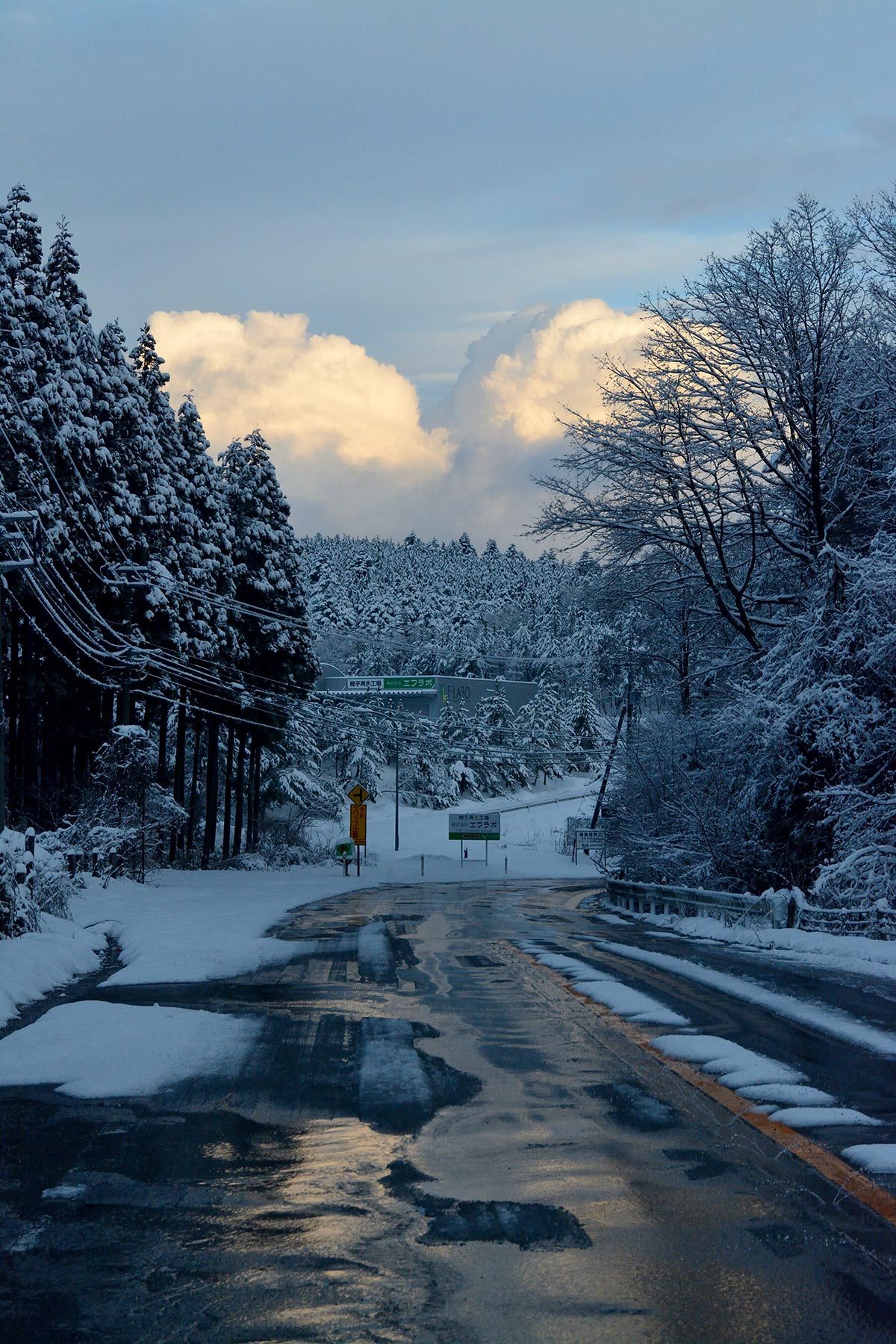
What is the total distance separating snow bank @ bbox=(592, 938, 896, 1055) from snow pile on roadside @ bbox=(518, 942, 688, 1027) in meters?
0.75

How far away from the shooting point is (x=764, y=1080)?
6840 mm

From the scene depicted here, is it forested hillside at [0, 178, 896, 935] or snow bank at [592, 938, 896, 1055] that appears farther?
forested hillside at [0, 178, 896, 935]

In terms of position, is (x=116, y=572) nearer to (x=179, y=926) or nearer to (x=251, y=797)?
(x=179, y=926)

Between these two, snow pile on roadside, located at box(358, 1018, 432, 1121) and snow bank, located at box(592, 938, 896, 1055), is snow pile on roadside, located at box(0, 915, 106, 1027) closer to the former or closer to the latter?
snow pile on roadside, located at box(358, 1018, 432, 1121)

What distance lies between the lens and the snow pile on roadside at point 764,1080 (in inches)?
236

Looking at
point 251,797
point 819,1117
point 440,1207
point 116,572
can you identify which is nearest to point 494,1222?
point 440,1207

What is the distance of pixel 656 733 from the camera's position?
1298 inches

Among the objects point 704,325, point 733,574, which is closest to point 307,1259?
point 704,325

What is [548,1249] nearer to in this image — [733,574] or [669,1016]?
[669,1016]

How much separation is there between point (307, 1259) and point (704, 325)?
67.8 ft

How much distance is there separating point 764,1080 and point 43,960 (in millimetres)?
7932

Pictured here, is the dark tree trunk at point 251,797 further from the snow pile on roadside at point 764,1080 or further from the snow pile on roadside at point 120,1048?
the snow pile on roadside at point 764,1080

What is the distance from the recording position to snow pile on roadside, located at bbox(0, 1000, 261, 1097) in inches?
284

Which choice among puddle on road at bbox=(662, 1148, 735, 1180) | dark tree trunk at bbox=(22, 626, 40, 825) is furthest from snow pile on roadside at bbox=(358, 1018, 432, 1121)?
dark tree trunk at bbox=(22, 626, 40, 825)
